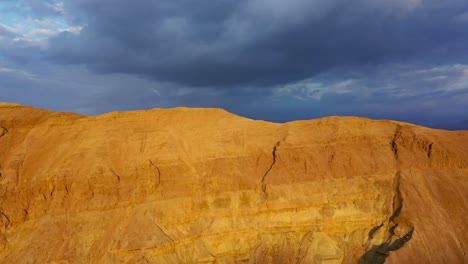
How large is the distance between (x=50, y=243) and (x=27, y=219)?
2.96m

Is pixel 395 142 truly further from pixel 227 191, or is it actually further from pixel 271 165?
pixel 227 191

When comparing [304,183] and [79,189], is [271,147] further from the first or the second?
[79,189]

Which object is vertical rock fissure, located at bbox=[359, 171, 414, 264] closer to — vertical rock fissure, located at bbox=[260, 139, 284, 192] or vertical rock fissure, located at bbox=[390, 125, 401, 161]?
vertical rock fissure, located at bbox=[390, 125, 401, 161]

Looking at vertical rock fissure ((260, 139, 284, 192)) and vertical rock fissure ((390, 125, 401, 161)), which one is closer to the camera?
vertical rock fissure ((260, 139, 284, 192))

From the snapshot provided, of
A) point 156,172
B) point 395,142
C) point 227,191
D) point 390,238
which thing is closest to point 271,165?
point 227,191

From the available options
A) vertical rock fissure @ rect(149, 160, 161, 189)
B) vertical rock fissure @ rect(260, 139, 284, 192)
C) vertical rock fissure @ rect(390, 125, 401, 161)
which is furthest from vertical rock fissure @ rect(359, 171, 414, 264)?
vertical rock fissure @ rect(149, 160, 161, 189)

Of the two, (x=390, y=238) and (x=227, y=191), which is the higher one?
(x=227, y=191)

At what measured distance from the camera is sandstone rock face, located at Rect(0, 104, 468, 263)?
32.2 meters

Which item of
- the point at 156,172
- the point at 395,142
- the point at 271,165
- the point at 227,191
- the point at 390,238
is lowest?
the point at 390,238

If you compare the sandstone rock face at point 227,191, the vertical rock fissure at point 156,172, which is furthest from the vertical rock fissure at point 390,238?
the vertical rock fissure at point 156,172

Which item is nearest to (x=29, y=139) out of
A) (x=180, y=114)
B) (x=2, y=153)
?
(x=2, y=153)

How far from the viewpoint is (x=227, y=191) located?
35.5 meters

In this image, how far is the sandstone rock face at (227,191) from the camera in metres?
32.2

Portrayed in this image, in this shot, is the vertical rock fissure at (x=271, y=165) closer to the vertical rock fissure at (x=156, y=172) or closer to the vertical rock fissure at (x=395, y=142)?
the vertical rock fissure at (x=156, y=172)
